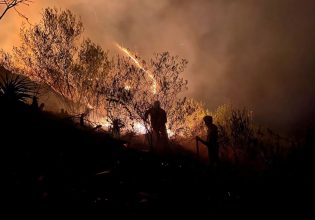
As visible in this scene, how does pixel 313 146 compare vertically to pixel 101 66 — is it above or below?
below

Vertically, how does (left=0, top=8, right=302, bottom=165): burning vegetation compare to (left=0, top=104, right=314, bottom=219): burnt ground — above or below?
above

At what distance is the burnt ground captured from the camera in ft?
15.7

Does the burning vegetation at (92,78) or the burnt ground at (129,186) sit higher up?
the burning vegetation at (92,78)

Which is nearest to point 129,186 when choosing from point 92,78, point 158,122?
point 158,122

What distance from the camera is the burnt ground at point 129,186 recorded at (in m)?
4.78

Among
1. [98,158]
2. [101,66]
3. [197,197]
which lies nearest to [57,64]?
[101,66]

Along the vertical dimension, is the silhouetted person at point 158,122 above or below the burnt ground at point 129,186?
above

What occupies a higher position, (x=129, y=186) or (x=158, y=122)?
(x=158, y=122)

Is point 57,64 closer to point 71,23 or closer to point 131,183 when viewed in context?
point 71,23

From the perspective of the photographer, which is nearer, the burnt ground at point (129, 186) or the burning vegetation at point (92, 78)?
the burnt ground at point (129, 186)

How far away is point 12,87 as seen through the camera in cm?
1202

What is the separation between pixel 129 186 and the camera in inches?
293

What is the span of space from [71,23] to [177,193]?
1156 inches

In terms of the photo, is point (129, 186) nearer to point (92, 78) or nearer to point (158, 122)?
point (158, 122)
